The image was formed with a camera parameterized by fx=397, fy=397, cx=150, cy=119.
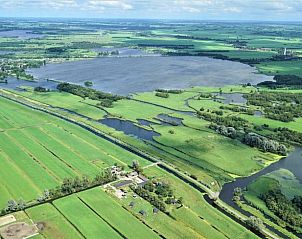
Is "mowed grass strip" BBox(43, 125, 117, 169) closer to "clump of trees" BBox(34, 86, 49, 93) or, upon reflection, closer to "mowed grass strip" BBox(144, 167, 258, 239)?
Answer: "mowed grass strip" BBox(144, 167, 258, 239)

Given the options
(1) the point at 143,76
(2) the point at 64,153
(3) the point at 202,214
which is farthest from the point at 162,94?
(3) the point at 202,214

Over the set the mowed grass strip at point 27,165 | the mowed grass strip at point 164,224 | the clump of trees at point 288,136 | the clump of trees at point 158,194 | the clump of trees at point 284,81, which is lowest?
the mowed grass strip at point 164,224

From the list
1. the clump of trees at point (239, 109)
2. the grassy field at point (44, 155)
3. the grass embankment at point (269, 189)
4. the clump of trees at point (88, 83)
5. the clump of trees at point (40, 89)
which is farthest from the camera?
the clump of trees at point (88, 83)

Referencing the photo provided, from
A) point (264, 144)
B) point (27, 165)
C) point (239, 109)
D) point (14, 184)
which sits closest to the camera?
point (14, 184)

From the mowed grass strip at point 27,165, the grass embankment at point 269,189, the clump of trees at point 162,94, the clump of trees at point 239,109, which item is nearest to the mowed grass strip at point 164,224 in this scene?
the grass embankment at point 269,189

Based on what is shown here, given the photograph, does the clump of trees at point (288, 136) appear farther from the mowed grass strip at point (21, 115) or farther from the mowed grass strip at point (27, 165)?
the mowed grass strip at point (21, 115)

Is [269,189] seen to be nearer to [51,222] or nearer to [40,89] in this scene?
[51,222]
